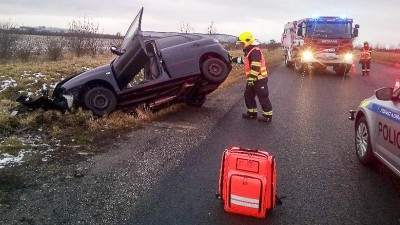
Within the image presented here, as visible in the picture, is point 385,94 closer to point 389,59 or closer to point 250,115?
point 250,115

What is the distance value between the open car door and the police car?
4.22m

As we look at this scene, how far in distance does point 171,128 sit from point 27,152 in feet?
8.82

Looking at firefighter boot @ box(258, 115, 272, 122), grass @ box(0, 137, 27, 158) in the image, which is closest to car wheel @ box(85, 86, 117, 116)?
grass @ box(0, 137, 27, 158)

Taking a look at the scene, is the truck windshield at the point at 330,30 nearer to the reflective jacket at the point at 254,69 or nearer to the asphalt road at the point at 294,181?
the asphalt road at the point at 294,181

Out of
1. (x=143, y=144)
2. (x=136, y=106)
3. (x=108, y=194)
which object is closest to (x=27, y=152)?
(x=143, y=144)

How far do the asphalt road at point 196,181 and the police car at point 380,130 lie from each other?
0.94 ft

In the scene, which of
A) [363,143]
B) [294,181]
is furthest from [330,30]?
A: [294,181]

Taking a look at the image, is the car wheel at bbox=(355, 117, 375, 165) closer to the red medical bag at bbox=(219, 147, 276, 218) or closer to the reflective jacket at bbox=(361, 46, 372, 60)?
the red medical bag at bbox=(219, 147, 276, 218)

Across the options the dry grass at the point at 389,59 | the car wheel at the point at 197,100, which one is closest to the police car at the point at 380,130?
the car wheel at the point at 197,100

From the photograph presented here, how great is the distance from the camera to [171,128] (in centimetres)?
773

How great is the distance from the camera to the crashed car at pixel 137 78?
26.9 ft

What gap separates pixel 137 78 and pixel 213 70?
1.69 m

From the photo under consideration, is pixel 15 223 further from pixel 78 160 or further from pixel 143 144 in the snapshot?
pixel 143 144

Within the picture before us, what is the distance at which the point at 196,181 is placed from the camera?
16.0ft
